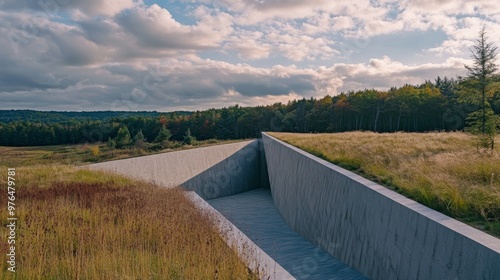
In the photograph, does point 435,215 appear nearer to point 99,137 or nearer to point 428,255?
point 428,255

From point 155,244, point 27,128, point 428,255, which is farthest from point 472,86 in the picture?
point 27,128

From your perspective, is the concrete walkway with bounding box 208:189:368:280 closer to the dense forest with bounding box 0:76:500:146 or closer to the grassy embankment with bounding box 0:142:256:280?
the grassy embankment with bounding box 0:142:256:280

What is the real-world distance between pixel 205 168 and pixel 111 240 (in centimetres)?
1935

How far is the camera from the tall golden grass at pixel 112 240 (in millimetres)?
4762

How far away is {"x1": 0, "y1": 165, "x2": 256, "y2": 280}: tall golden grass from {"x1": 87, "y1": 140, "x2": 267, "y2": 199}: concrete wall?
9.84 m

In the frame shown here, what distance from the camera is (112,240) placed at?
6.04 metres

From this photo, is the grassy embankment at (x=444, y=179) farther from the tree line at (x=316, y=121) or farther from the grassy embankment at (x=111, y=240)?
the tree line at (x=316, y=121)

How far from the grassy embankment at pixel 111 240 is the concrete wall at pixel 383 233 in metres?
2.55

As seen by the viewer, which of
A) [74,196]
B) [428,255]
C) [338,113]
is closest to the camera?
[428,255]

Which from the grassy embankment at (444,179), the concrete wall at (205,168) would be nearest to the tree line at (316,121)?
the concrete wall at (205,168)

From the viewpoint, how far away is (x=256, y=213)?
64.8ft

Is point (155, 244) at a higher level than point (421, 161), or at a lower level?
lower

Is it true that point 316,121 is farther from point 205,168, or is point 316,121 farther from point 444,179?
point 444,179

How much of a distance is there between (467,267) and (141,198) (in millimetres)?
7251
